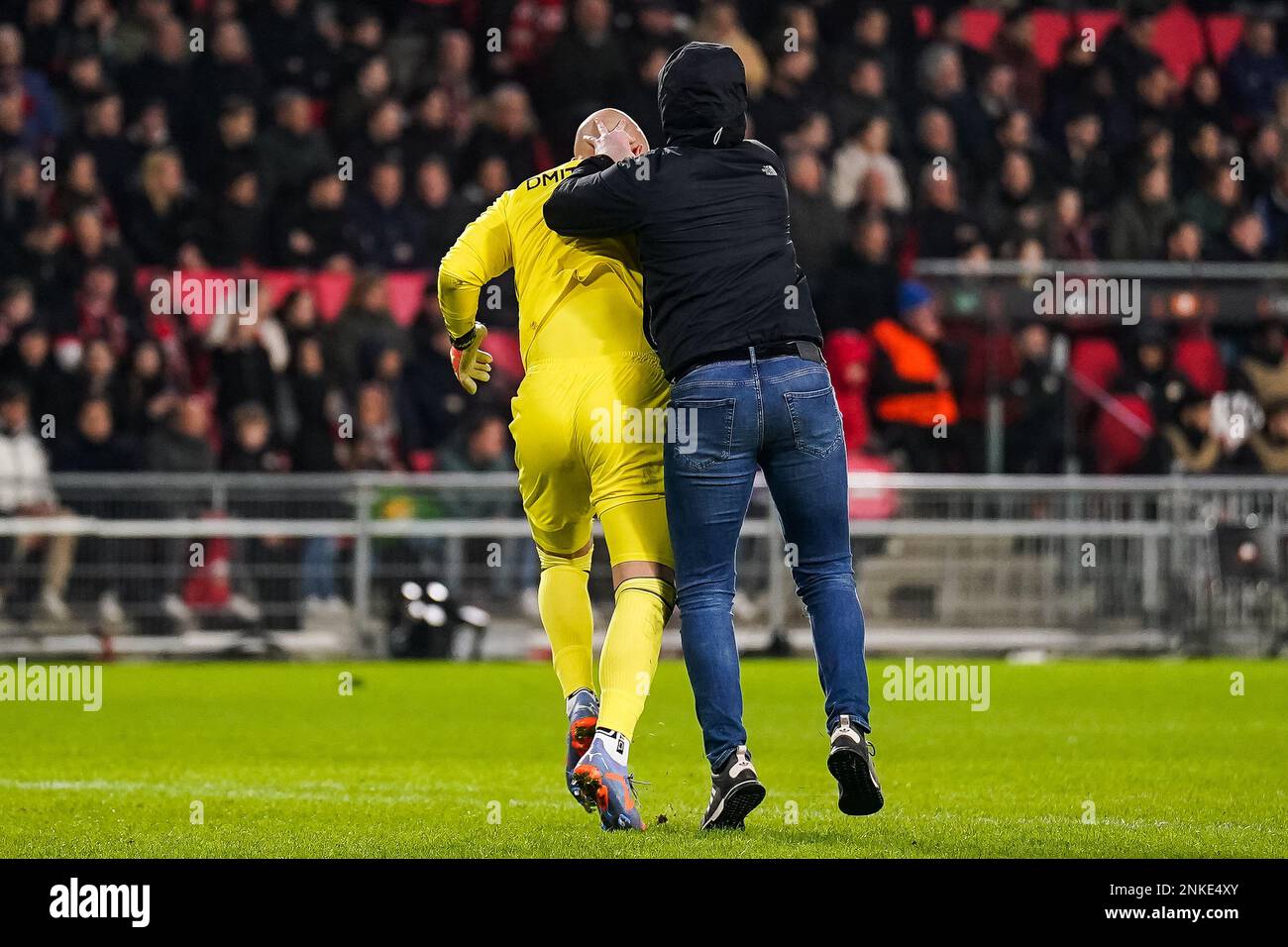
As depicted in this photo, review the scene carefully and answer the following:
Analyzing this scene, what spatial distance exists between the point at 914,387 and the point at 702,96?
10.4m

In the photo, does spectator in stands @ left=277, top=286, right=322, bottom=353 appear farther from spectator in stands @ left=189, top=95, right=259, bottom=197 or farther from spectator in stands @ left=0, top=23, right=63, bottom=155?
spectator in stands @ left=0, top=23, right=63, bottom=155

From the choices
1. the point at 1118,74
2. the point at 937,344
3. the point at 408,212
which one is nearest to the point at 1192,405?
the point at 937,344

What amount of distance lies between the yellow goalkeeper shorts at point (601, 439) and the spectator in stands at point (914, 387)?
32.3 ft

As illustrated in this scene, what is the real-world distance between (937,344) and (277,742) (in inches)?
340

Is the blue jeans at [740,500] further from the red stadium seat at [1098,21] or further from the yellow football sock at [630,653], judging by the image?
the red stadium seat at [1098,21]

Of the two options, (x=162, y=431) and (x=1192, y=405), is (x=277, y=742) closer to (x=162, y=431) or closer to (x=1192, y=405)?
(x=162, y=431)

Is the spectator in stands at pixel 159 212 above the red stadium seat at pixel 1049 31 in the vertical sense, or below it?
below

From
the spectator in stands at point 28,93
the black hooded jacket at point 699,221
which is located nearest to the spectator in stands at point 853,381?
the spectator in stands at point 28,93

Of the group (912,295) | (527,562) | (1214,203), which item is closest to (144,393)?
(527,562)

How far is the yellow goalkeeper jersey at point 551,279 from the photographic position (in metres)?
7.17

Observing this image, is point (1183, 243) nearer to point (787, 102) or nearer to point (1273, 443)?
point (1273, 443)

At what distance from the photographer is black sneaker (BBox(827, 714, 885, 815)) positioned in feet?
21.3

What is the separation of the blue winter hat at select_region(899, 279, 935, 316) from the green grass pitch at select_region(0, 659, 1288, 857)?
4.02 m

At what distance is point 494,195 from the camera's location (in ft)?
60.3
